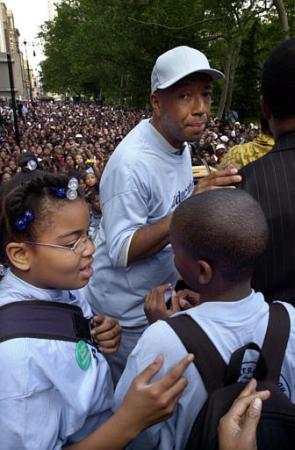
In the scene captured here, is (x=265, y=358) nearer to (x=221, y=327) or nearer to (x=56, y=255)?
(x=221, y=327)

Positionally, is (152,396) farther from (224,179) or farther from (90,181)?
(90,181)

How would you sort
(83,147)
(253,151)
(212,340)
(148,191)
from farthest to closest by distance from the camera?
(83,147) → (253,151) → (148,191) → (212,340)

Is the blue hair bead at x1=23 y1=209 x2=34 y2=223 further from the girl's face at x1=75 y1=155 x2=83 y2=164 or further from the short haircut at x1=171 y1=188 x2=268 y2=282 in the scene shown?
the girl's face at x1=75 y1=155 x2=83 y2=164

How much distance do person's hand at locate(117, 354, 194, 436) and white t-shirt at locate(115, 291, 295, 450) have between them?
0.15 ft

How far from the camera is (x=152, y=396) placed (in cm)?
129

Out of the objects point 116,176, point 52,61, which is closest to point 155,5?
point 116,176

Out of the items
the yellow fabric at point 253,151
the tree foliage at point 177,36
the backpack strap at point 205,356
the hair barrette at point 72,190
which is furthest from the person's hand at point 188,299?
the tree foliage at point 177,36

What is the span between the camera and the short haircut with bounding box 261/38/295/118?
163 centimetres

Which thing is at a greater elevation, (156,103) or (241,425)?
(156,103)

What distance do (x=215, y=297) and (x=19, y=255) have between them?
70 cm

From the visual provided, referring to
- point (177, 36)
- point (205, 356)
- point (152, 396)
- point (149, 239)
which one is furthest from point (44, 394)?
point (177, 36)

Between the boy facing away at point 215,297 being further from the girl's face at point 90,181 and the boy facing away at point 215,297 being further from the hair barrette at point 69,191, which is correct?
the girl's face at point 90,181

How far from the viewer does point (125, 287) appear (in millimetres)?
2225

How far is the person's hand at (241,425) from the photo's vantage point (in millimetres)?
1197
